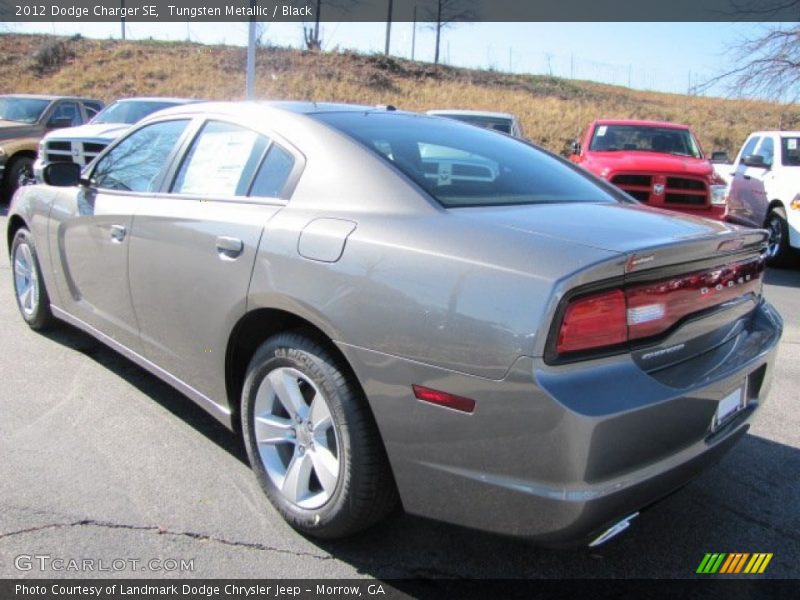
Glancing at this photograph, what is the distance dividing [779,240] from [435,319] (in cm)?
848

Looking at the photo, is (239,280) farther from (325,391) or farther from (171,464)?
(171,464)

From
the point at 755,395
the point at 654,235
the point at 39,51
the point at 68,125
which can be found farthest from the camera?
the point at 39,51

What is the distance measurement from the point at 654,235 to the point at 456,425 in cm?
92

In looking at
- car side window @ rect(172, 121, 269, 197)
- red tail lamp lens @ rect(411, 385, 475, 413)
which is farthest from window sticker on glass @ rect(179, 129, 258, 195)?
red tail lamp lens @ rect(411, 385, 475, 413)

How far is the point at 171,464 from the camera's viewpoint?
317 cm

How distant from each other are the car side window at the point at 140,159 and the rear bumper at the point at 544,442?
6.15 feet

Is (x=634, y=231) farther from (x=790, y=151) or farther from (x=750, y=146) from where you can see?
(x=750, y=146)

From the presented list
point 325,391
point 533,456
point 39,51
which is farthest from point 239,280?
point 39,51

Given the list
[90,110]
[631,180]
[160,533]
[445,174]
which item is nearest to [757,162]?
[631,180]

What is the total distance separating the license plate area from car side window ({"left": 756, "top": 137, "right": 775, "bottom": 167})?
8.54m

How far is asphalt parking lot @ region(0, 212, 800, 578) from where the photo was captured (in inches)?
98.8

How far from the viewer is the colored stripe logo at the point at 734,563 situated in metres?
2.52

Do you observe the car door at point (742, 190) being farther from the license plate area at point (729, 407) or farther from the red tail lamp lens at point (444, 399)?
the red tail lamp lens at point (444, 399)

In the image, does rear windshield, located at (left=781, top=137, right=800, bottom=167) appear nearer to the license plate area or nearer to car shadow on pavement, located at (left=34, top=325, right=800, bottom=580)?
car shadow on pavement, located at (left=34, top=325, right=800, bottom=580)
